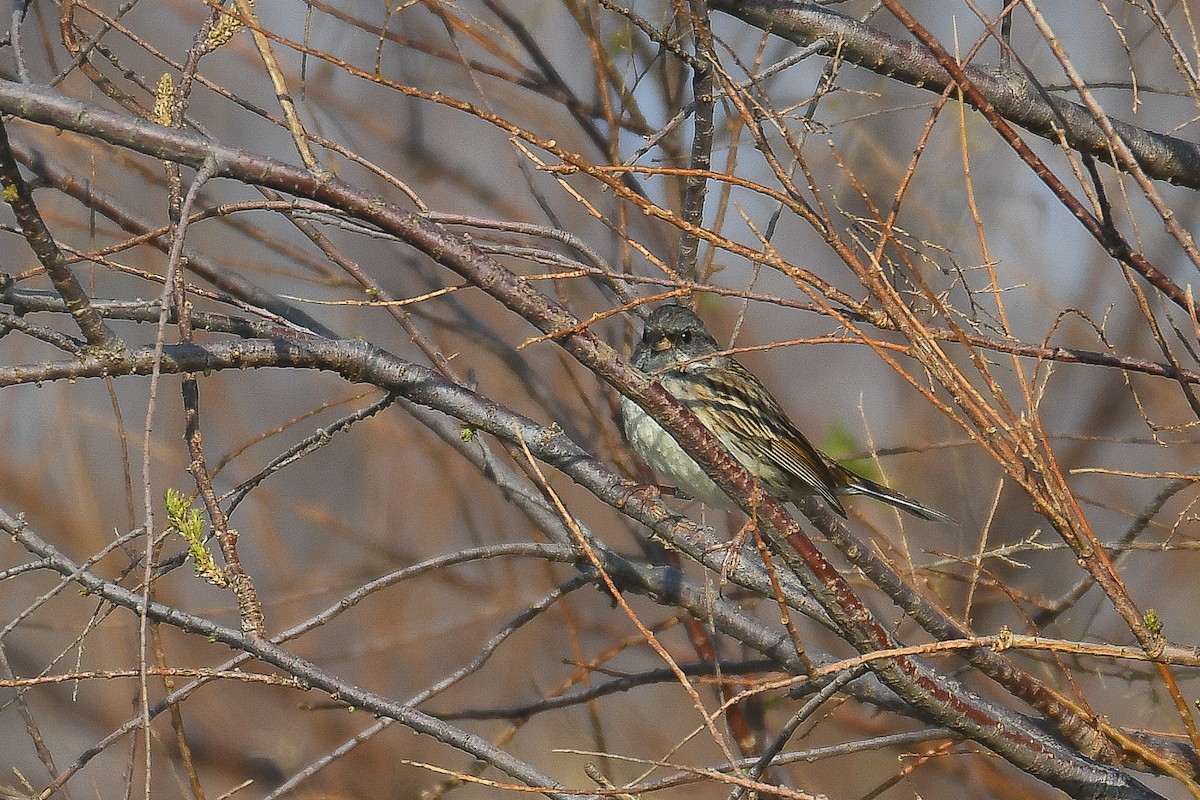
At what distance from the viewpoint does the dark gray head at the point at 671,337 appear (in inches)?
172

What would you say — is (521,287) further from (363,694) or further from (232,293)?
(232,293)

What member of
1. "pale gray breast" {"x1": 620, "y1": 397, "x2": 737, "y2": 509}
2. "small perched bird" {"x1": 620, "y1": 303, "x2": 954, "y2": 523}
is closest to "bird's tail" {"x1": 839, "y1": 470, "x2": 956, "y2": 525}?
"small perched bird" {"x1": 620, "y1": 303, "x2": 954, "y2": 523}

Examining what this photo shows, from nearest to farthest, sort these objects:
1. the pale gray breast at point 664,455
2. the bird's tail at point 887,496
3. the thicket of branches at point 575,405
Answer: the thicket of branches at point 575,405 → the pale gray breast at point 664,455 → the bird's tail at point 887,496

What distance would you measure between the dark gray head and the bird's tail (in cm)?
76

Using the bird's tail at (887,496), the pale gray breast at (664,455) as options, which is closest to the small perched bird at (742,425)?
the bird's tail at (887,496)

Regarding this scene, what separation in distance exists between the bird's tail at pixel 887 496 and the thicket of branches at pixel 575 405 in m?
0.15

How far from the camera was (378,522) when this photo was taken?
679cm

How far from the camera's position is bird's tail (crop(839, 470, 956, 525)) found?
170 inches

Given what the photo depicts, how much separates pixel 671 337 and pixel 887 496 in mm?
975

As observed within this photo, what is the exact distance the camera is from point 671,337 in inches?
172

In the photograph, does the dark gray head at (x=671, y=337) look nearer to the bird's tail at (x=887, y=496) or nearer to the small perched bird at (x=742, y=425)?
the small perched bird at (x=742, y=425)

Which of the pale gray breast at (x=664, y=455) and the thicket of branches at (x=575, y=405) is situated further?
the pale gray breast at (x=664, y=455)

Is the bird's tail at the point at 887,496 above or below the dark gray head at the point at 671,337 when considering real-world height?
below

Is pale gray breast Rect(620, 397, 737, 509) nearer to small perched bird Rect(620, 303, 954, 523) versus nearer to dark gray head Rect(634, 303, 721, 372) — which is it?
small perched bird Rect(620, 303, 954, 523)
